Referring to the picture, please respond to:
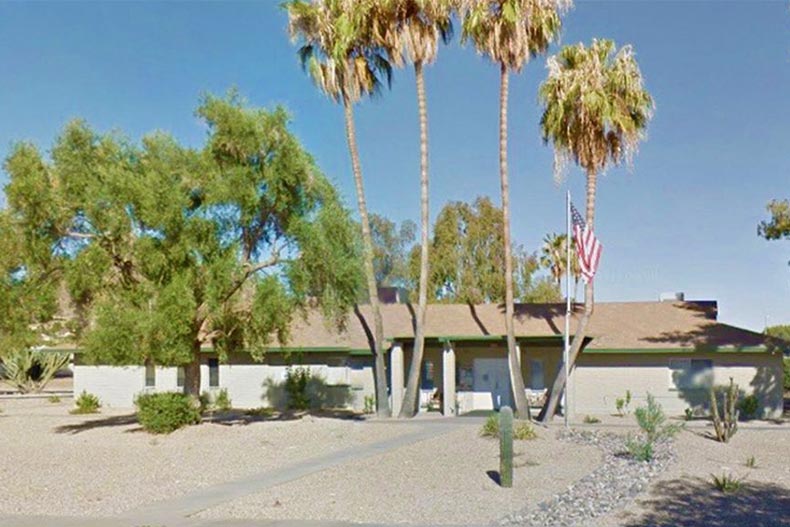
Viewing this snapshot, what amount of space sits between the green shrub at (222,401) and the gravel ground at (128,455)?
4310mm

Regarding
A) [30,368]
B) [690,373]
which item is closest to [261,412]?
[690,373]

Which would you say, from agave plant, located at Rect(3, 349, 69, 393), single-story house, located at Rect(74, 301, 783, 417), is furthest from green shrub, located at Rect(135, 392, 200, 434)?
agave plant, located at Rect(3, 349, 69, 393)

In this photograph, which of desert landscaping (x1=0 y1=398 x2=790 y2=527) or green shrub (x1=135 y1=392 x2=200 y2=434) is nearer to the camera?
desert landscaping (x1=0 y1=398 x2=790 y2=527)

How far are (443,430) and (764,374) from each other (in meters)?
12.5

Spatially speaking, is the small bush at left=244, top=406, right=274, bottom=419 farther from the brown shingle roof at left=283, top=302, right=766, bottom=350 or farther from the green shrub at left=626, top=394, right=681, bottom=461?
the green shrub at left=626, top=394, right=681, bottom=461

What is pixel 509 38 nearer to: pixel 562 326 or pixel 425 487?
pixel 562 326

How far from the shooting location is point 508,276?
2581cm

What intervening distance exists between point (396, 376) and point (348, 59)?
1171 centimetres

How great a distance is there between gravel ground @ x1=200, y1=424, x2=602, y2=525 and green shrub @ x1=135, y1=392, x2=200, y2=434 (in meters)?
7.46

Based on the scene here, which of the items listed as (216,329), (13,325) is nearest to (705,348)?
(216,329)

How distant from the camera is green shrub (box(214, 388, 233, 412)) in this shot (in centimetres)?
3183

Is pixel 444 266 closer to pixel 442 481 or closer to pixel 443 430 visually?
pixel 443 430

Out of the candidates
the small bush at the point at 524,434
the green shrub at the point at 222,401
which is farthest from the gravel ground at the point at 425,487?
the green shrub at the point at 222,401

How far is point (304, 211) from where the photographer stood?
23031 mm
